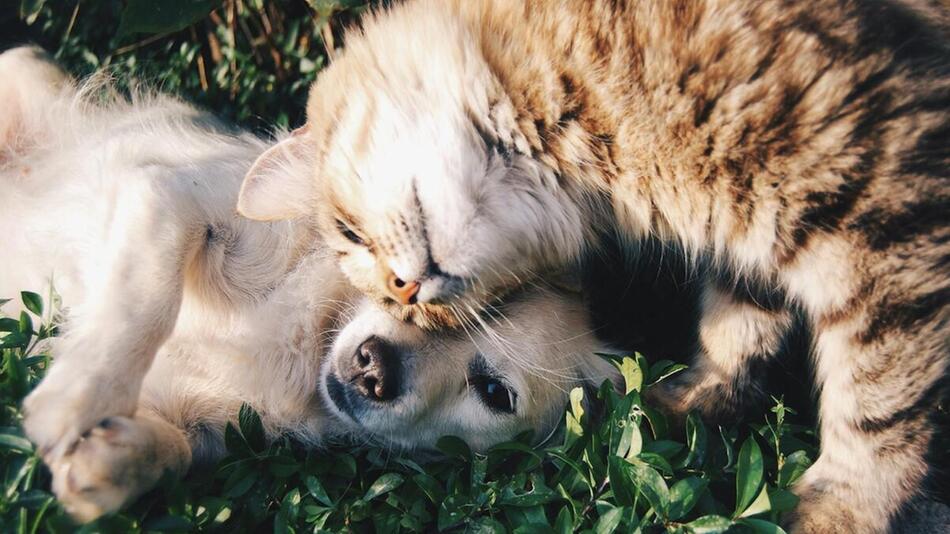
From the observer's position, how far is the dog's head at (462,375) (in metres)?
2.76

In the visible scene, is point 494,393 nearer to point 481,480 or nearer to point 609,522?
point 481,480

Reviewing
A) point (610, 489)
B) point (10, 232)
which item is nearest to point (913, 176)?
point (610, 489)

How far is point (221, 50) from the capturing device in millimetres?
4426

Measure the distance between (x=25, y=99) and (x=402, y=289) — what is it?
7.06 feet

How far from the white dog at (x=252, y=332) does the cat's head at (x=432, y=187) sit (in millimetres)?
174

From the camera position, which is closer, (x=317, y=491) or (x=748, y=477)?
(x=748, y=477)

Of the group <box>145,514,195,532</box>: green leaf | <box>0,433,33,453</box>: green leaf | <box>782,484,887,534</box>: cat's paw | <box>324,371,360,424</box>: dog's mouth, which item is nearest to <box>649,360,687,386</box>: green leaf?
<box>782,484,887,534</box>: cat's paw

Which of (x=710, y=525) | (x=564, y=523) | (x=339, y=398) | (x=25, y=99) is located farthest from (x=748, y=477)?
(x=25, y=99)

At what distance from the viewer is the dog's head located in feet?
9.05

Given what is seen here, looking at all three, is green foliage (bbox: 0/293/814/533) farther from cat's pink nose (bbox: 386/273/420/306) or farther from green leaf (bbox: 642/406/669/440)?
cat's pink nose (bbox: 386/273/420/306)

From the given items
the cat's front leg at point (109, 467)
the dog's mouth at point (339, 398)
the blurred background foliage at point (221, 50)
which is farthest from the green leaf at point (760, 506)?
the blurred background foliage at point (221, 50)

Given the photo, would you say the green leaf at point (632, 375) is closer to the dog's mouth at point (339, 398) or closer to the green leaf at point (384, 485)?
the green leaf at point (384, 485)

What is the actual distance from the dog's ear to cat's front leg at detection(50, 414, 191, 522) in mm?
1863

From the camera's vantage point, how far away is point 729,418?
9.04ft
